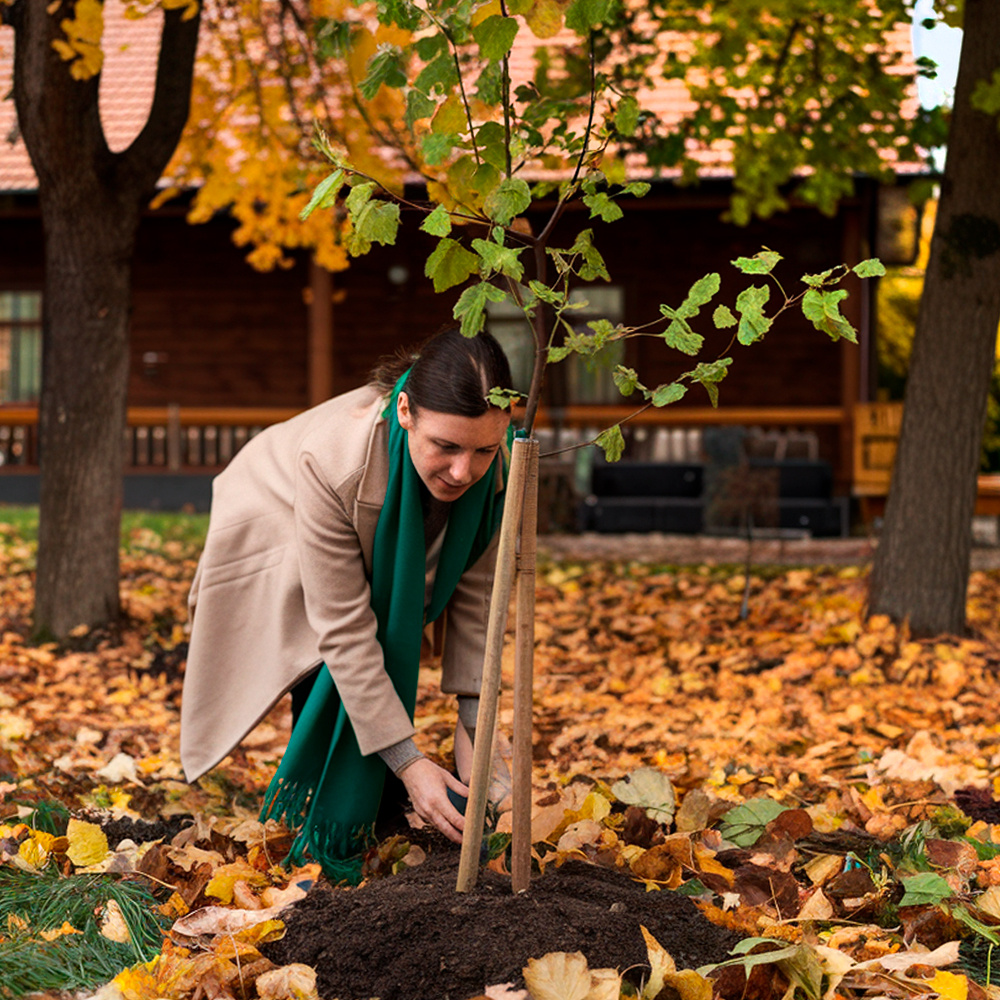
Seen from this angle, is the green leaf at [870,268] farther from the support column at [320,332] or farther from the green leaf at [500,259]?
the support column at [320,332]

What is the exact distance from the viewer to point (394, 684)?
104 inches

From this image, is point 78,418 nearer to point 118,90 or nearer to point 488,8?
point 488,8

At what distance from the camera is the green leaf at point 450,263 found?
1894 millimetres

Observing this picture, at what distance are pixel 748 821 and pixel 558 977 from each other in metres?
1.00

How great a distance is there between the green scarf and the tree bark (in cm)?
315

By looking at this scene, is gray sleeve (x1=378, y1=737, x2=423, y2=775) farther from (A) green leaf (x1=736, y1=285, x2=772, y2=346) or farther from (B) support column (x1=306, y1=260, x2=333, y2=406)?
(B) support column (x1=306, y1=260, x2=333, y2=406)

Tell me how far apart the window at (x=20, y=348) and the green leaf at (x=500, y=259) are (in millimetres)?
13754

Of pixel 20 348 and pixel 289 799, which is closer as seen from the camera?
pixel 289 799

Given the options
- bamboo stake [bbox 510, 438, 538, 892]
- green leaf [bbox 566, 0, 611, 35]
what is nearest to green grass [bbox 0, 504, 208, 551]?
bamboo stake [bbox 510, 438, 538, 892]

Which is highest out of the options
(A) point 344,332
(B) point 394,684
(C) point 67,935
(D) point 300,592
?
(A) point 344,332

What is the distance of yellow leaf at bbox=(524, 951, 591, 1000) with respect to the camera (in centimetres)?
177

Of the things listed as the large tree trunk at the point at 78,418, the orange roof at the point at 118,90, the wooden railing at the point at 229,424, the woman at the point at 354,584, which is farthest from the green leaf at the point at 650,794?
the orange roof at the point at 118,90

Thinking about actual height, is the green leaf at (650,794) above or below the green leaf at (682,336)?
below

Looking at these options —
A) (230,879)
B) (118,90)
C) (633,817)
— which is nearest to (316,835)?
(230,879)
